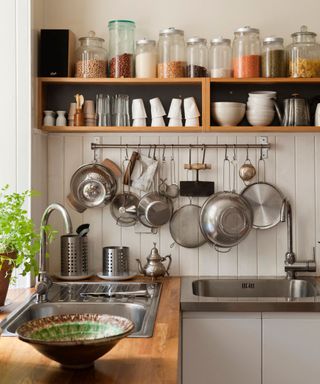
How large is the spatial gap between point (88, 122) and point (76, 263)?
715 millimetres

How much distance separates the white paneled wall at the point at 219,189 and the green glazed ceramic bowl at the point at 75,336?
1.38 m

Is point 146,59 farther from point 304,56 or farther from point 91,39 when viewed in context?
point 304,56

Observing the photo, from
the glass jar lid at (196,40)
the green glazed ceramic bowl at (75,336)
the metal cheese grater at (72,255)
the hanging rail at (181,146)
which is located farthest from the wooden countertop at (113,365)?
the glass jar lid at (196,40)

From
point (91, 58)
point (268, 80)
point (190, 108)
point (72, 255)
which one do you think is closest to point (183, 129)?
point (190, 108)

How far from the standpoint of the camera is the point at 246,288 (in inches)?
124

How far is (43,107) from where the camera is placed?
3174 mm

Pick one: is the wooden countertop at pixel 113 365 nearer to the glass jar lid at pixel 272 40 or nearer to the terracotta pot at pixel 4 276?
the terracotta pot at pixel 4 276

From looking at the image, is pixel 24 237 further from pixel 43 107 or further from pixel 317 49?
pixel 317 49

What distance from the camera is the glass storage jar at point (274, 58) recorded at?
3.04 m

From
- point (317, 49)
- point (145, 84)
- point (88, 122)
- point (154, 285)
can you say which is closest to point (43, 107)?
point (88, 122)

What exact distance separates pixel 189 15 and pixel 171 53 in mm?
278

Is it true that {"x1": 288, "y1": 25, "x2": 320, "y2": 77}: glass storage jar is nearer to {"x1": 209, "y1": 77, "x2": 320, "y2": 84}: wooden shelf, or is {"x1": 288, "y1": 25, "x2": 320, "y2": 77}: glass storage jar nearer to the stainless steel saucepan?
{"x1": 209, "y1": 77, "x2": 320, "y2": 84}: wooden shelf

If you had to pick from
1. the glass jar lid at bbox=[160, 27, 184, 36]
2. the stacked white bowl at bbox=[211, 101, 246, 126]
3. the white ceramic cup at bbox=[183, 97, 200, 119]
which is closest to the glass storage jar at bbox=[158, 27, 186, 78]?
the glass jar lid at bbox=[160, 27, 184, 36]

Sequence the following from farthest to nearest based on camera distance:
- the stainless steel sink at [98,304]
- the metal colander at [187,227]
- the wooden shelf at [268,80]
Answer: the metal colander at [187,227] → the wooden shelf at [268,80] → the stainless steel sink at [98,304]
